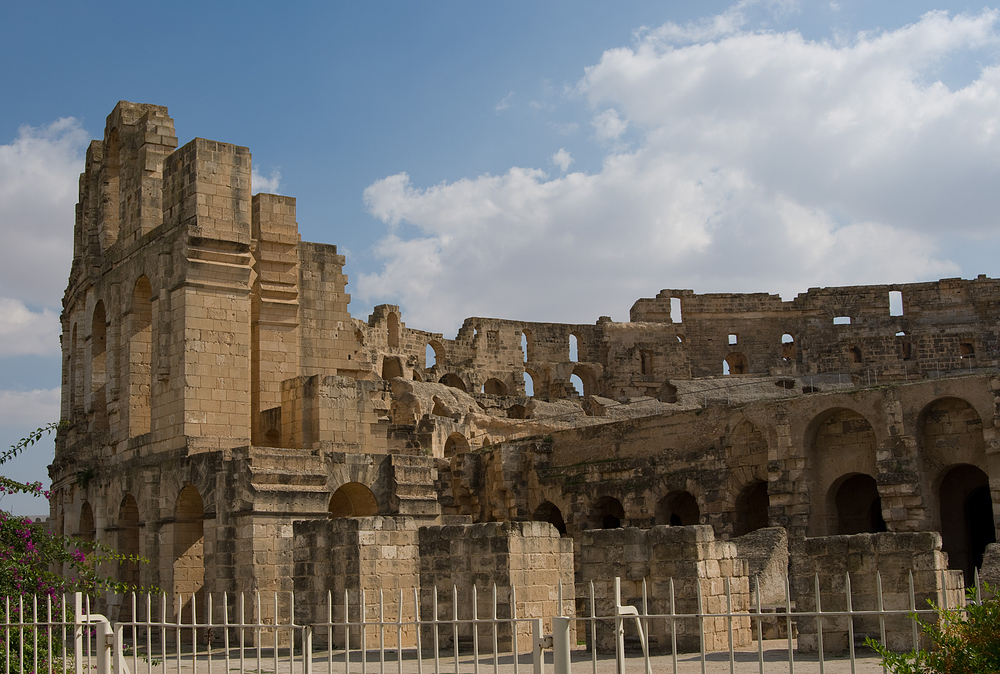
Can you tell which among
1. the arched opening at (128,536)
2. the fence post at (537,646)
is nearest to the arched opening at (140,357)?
the arched opening at (128,536)

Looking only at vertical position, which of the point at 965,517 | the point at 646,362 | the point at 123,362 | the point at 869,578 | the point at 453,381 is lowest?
the point at 869,578

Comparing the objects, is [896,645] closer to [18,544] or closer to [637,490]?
[18,544]

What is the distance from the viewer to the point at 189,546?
1955 centimetres

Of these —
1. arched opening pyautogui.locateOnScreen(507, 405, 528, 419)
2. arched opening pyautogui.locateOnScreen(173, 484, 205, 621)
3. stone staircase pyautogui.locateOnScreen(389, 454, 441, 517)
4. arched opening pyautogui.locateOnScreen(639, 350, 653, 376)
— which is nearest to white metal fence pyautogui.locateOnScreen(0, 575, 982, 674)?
arched opening pyautogui.locateOnScreen(173, 484, 205, 621)

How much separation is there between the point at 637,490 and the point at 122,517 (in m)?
10.3

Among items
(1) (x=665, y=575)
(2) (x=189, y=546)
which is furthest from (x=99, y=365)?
(1) (x=665, y=575)

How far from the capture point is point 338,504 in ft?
70.7

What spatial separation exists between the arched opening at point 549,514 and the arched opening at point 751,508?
4.17m

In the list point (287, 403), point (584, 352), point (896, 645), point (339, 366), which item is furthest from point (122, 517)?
point (584, 352)

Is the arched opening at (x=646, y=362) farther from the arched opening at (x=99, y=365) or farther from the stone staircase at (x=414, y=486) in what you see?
the stone staircase at (x=414, y=486)

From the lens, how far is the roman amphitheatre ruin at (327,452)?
51.2 ft

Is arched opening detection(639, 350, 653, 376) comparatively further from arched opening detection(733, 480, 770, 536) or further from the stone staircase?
the stone staircase

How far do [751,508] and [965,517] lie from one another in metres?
4.14

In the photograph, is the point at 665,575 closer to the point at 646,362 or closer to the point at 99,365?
the point at 99,365
